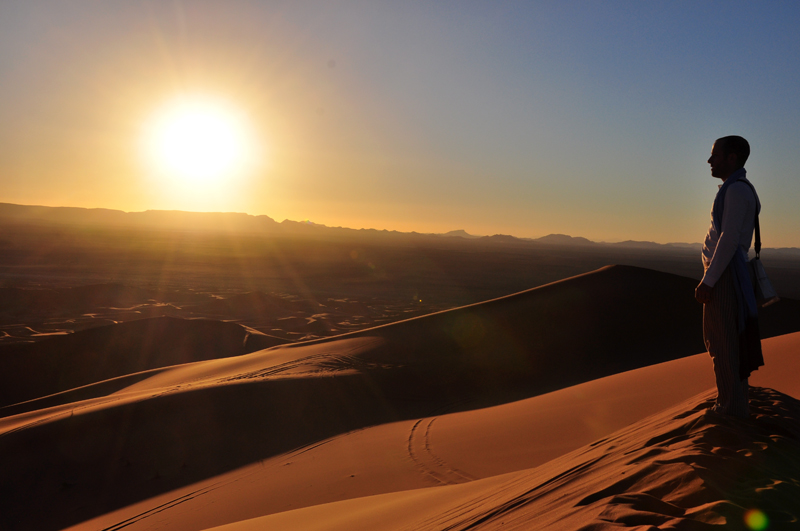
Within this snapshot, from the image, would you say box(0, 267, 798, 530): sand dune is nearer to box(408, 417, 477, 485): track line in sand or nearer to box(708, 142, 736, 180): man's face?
box(408, 417, 477, 485): track line in sand

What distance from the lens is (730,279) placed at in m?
2.84

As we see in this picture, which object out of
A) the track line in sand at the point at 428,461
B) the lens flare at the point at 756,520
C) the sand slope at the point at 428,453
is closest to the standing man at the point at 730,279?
the lens flare at the point at 756,520

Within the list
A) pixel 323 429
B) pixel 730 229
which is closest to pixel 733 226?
pixel 730 229

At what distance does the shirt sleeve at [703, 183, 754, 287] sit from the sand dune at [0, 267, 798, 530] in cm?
210

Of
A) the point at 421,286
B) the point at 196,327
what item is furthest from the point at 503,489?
the point at 421,286

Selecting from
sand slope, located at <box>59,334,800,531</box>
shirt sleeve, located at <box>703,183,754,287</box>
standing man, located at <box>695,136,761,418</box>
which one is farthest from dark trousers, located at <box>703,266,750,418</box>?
sand slope, located at <box>59,334,800,531</box>

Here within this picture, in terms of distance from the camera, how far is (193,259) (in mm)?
55438

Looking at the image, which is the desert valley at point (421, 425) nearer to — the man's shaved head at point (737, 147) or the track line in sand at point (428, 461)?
the track line in sand at point (428, 461)

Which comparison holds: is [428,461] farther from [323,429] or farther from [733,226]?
[733,226]

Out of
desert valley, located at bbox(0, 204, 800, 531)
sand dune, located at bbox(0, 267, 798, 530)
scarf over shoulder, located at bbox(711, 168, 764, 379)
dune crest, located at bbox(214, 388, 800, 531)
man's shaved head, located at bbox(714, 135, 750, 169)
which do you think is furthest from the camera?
sand dune, located at bbox(0, 267, 798, 530)

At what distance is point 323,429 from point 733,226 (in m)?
6.06

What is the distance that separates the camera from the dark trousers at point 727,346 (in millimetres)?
2811

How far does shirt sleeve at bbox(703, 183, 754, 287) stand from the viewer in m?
2.74

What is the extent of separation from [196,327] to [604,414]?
1600 cm
